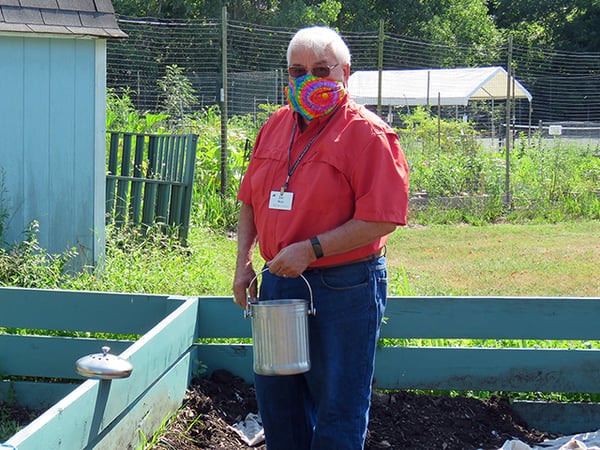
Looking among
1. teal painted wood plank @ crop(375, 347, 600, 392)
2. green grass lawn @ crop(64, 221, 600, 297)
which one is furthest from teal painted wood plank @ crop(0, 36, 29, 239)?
teal painted wood plank @ crop(375, 347, 600, 392)

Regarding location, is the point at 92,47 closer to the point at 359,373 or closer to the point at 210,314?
the point at 210,314

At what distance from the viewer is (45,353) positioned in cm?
505

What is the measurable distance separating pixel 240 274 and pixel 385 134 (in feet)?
2.78

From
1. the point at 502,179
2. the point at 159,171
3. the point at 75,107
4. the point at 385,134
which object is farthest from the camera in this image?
the point at 502,179

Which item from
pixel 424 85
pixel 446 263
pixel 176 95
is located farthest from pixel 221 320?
pixel 424 85

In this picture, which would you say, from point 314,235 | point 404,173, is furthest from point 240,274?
point 404,173

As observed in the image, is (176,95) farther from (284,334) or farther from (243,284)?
(284,334)

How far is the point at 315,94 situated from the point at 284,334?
2.84ft

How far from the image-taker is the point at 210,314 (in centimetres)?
501

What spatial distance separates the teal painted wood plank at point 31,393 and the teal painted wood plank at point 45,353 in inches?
2.2

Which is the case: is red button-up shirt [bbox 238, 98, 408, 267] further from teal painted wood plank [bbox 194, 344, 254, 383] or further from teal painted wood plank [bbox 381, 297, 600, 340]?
teal painted wood plank [bbox 194, 344, 254, 383]

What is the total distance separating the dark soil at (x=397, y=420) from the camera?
4.60 m

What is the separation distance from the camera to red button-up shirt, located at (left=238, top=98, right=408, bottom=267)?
10.5 feet

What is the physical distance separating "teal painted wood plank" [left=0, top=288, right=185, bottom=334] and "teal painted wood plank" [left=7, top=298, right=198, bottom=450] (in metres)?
0.33
